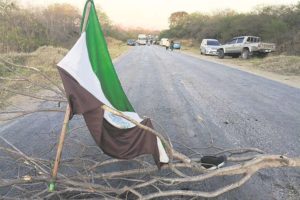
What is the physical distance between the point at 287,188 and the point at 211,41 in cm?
3331

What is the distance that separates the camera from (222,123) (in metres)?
7.33

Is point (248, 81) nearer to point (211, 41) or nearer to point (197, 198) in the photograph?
point (197, 198)

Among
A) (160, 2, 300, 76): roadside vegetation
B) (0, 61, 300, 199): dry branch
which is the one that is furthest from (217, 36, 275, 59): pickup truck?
(0, 61, 300, 199): dry branch

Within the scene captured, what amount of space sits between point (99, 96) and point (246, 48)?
2549 cm

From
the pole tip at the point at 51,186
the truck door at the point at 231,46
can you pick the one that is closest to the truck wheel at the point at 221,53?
the truck door at the point at 231,46

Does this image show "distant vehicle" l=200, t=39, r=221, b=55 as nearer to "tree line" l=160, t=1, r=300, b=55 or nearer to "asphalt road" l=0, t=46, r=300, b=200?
"tree line" l=160, t=1, r=300, b=55

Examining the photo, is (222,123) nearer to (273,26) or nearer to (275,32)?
(275,32)

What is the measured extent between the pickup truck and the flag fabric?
2369 cm

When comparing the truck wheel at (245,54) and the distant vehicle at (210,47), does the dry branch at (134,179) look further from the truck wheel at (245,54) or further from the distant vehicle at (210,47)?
the distant vehicle at (210,47)

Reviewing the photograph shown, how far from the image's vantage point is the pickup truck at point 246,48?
26.2 metres

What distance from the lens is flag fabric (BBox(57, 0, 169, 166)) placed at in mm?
3234

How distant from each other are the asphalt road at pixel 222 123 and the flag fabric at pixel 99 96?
1.07 meters

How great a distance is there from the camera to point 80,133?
6.44 metres

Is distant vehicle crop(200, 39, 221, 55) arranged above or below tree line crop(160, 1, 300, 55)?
below
